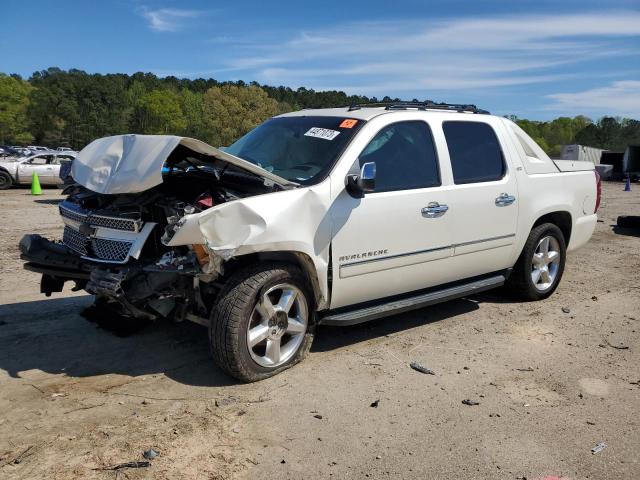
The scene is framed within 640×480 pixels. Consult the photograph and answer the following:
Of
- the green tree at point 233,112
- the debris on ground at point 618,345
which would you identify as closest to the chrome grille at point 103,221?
the debris on ground at point 618,345

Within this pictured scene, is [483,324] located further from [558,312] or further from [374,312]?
[374,312]

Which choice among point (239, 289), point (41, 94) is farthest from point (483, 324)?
point (41, 94)

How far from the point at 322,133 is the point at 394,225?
98 cm

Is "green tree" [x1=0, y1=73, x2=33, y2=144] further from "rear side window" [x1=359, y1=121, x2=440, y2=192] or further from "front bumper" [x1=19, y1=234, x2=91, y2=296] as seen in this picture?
"rear side window" [x1=359, y1=121, x2=440, y2=192]

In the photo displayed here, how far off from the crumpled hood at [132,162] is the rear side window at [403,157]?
825 mm

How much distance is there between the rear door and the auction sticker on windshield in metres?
1.11

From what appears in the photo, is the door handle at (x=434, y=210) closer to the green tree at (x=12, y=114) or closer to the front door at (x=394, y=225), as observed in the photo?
the front door at (x=394, y=225)

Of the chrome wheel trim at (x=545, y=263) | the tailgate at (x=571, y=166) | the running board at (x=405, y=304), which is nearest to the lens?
the running board at (x=405, y=304)

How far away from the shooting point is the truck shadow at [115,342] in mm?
4156

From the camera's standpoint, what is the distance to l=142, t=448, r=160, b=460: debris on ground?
9.86 feet

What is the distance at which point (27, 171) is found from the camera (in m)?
21.2

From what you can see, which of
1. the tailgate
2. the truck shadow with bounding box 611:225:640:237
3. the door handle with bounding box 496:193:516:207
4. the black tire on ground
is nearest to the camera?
the door handle with bounding box 496:193:516:207

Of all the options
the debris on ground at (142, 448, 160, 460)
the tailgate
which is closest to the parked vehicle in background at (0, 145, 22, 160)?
the tailgate

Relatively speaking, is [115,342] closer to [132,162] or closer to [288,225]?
[132,162]
